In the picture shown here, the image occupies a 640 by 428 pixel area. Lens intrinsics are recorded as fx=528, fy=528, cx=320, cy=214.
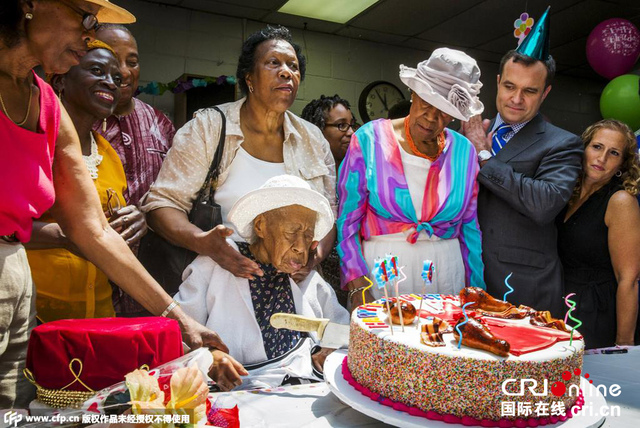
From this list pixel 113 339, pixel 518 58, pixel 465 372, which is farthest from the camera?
pixel 518 58

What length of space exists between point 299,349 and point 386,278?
0.62 m

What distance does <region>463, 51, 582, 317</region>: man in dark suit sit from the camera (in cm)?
248

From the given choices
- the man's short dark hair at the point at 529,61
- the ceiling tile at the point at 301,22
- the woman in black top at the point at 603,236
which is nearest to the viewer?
the man's short dark hair at the point at 529,61

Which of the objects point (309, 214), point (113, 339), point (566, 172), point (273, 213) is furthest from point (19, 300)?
point (566, 172)

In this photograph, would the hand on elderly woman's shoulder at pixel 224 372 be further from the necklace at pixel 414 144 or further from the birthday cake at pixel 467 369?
the necklace at pixel 414 144

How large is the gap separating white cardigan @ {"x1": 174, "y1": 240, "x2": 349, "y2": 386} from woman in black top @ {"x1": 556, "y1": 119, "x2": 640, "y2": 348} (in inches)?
59.5

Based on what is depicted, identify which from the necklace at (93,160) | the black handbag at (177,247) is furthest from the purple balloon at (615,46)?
the necklace at (93,160)

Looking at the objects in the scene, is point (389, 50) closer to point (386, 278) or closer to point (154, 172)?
point (154, 172)

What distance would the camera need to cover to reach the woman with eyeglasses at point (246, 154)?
2270mm

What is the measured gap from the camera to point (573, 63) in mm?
8508

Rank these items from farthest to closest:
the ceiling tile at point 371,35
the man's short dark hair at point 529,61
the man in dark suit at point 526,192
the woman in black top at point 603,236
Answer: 1. the ceiling tile at point 371,35
2. the woman in black top at point 603,236
3. the man's short dark hair at point 529,61
4. the man in dark suit at point 526,192

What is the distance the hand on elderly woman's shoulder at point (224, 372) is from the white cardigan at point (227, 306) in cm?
29

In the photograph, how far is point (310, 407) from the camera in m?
1.58

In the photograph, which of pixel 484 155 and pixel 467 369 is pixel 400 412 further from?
pixel 484 155
